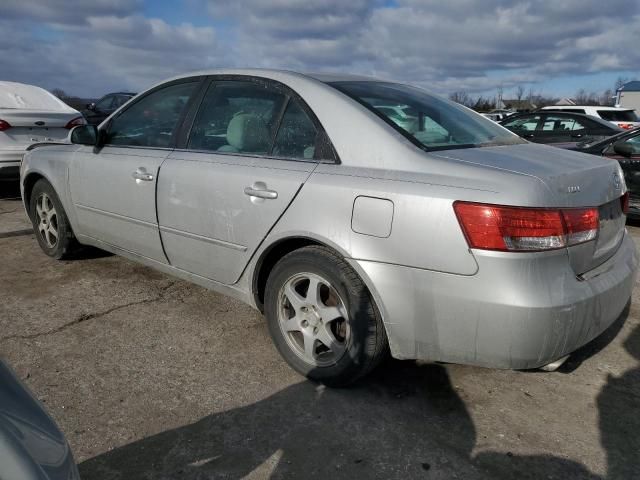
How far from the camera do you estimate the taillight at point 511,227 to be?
2160 millimetres

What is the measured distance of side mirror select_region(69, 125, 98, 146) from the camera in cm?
398

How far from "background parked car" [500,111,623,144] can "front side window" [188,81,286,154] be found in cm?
765

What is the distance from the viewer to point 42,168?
14.8 feet

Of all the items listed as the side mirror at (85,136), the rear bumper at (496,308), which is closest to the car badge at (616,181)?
the rear bumper at (496,308)

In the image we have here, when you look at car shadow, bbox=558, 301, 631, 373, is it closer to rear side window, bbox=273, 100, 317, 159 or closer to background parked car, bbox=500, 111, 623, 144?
rear side window, bbox=273, 100, 317, 159

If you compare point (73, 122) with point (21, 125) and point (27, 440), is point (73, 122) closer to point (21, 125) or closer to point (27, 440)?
point (21, 125)

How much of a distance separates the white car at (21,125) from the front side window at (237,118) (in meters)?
4.19

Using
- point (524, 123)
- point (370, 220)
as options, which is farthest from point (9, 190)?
point (524, 123)

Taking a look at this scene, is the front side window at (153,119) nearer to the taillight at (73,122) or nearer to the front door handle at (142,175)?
the front door handle at (142,175)

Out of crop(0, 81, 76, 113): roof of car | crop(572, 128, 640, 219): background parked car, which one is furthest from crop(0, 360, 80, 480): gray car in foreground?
crop(0, 81, 76, 113): roof of car

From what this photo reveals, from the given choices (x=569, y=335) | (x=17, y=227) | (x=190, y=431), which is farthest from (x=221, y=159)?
(x=17, y=227)

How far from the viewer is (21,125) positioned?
7012 mm

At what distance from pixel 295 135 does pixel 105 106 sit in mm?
14908

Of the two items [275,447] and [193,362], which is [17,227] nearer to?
[193,362]
